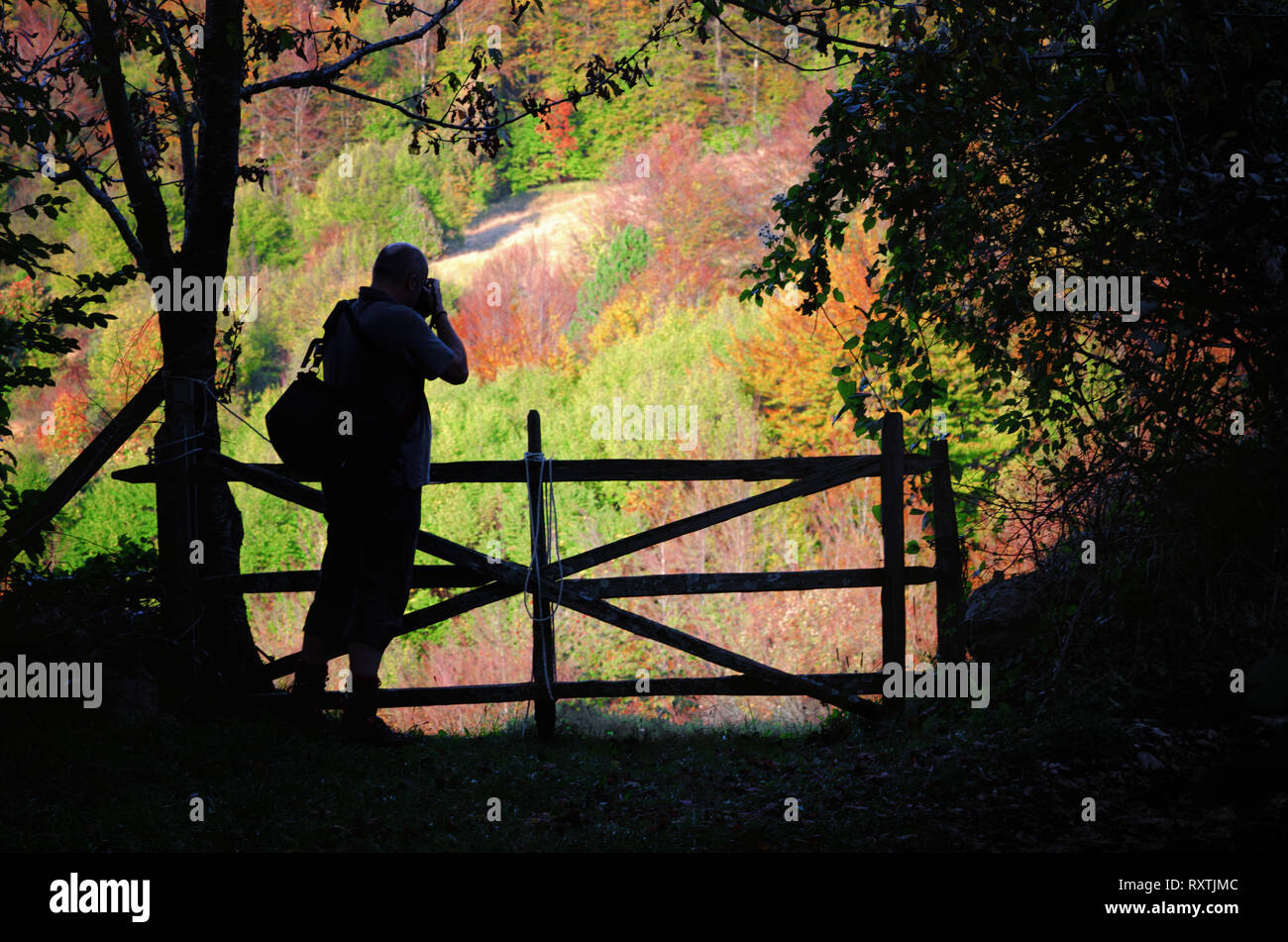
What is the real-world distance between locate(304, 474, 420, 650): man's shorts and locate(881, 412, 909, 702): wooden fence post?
2937mm

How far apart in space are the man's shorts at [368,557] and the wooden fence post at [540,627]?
3.42ft

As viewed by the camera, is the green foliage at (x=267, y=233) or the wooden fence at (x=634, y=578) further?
the green foliage at (x=267, y=233)

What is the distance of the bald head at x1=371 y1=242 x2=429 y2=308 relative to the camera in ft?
16.9

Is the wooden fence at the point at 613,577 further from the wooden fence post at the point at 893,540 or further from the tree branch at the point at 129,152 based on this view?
the tree branch at the point at 129,152

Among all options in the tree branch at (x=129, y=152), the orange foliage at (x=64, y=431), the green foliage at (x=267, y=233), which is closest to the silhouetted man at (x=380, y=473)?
the tree branch at (x=129, y=152)

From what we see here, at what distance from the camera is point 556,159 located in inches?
2084

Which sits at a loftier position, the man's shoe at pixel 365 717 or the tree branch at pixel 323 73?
the tree branch at pixel 323 73

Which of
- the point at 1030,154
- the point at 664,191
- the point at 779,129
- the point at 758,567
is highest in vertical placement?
the point at 779,129

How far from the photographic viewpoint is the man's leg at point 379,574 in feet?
16.8

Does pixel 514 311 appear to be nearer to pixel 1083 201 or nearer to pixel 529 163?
pixel 529 163

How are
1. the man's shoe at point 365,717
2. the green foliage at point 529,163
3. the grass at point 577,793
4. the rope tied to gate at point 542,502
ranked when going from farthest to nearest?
the green foliage at point 529,163
the rope tied to gate at point 542,502
the man's shoe at point 365,717
the grass at point 577,793
